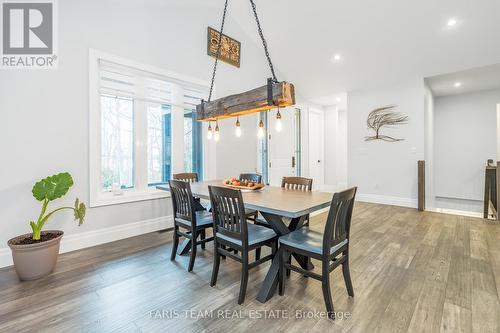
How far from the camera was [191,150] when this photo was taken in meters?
4.21

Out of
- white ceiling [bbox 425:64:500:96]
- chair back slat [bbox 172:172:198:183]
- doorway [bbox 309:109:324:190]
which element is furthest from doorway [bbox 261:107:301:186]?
white ceiling [bbox 425:64:500:96]

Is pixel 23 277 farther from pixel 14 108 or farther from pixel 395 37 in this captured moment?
pixel 395 37

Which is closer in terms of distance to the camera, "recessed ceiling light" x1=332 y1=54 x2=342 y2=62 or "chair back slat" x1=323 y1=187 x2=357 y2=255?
"chair back slat" x1=323 y1=187 x2=357 y2=255

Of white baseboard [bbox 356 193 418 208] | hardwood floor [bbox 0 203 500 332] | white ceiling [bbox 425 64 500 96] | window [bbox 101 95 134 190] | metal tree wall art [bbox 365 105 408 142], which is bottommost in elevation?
hardwood floor [bbox 0 203 500 332]

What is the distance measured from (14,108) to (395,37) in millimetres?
5530

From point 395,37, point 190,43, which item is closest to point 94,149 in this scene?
point 190,43

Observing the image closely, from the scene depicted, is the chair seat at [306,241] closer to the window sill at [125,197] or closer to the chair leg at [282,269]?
the chair leg at [282,269]

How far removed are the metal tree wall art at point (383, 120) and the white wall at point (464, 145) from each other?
2.45m

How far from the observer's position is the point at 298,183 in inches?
116

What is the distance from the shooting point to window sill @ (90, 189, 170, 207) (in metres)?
3.04

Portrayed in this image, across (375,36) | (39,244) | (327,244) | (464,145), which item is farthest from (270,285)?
(464,145)

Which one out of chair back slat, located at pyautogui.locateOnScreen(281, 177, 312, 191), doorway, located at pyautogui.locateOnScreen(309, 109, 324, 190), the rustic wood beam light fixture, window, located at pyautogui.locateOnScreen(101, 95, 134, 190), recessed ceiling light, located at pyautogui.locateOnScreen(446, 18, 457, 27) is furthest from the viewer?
doorway, located at pyautogui.locateOnScreen(309, 109, 324, 190)

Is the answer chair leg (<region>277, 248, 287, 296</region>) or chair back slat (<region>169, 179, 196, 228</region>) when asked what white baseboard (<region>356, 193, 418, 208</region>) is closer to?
chair leg (<region>277, 248, 287, 296</region>)

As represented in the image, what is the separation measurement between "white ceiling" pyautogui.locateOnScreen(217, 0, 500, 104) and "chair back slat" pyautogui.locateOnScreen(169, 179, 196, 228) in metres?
3.49
